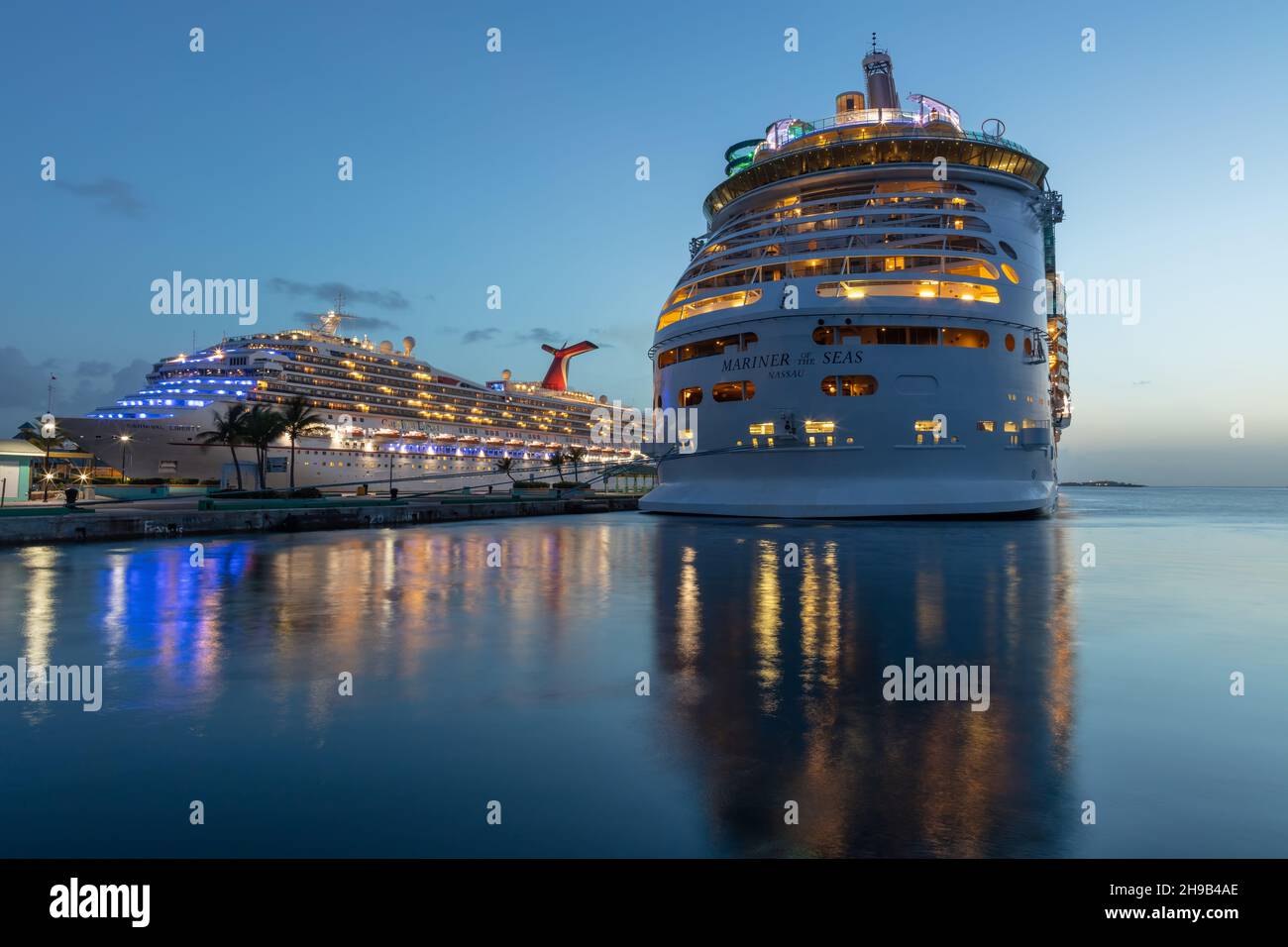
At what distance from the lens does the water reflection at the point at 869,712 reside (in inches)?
153

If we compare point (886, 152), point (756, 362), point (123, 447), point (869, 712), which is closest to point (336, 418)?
point (123, 447)

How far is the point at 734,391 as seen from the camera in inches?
1195

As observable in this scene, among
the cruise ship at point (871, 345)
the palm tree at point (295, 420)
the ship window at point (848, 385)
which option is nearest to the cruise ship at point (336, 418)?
the palm tree at point (295, 420)

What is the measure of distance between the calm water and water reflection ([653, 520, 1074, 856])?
0.03 m

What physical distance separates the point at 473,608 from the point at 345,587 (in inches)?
151

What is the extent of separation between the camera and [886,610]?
11125mm

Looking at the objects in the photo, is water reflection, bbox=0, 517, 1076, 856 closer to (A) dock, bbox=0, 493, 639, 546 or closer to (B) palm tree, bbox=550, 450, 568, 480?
(A) dock, bbox=0, 493, 639, 546

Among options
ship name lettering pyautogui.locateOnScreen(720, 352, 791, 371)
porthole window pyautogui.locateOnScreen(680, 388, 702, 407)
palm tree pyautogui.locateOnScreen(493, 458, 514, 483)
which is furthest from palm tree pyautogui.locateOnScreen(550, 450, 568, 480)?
ship name lettering pyautogui.locateOnScreen(720, 352, 791, 371)

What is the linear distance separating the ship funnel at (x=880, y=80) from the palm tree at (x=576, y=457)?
5093 centimetres

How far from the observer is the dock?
23047 millimetres

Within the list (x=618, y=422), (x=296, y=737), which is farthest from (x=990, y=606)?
(x=618, y=422)

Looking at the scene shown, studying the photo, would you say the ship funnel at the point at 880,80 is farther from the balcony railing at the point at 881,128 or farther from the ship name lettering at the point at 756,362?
the ship name lettering at the point at 756,362

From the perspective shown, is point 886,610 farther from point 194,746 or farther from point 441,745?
point 194,746

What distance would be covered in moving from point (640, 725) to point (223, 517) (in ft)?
91.8
